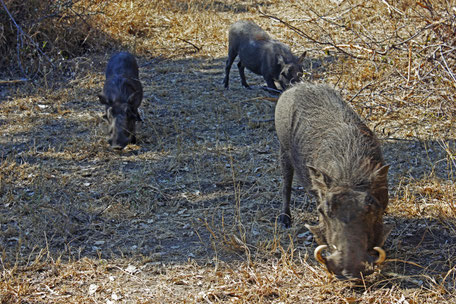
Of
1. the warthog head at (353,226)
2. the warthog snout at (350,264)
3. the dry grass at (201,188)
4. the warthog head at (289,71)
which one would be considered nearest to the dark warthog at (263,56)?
the warthog head at (289,71)

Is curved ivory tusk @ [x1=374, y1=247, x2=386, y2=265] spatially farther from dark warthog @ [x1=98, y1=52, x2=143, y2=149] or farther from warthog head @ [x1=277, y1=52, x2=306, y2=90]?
warthog head @ [x1=277, y1=52, x2=306, y2=90]

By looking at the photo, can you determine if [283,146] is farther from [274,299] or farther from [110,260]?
[110,260]

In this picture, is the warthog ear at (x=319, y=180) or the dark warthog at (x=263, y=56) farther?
the dark warthog at (x=263, y=56)

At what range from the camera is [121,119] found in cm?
512

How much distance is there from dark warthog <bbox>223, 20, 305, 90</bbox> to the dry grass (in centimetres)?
31

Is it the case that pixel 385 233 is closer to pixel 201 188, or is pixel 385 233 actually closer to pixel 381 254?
pixel 381 254

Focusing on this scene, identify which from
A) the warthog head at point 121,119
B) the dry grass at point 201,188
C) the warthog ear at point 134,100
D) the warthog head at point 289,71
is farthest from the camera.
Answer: the warthog head at point 289,71

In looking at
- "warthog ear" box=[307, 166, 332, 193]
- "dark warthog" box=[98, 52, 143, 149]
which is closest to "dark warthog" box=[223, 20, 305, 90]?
"dark warthog" box=[98, 52, 143, 149]

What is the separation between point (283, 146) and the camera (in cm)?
347

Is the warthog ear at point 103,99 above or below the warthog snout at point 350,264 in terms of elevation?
below

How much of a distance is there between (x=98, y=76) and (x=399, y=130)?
154 inches

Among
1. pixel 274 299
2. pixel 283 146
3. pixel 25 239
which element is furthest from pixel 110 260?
pixel 283 146

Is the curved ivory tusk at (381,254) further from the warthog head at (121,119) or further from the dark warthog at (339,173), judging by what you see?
the warthog head at (121,119)

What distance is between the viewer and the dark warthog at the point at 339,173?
2.48 meters
